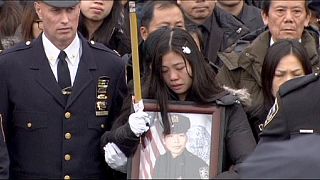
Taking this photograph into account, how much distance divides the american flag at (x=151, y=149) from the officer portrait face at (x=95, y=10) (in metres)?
1.94

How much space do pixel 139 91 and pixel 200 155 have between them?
446 mm

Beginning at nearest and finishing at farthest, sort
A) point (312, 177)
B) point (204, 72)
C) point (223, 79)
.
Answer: point (312, 177), point (204, 72), point (223, 79)

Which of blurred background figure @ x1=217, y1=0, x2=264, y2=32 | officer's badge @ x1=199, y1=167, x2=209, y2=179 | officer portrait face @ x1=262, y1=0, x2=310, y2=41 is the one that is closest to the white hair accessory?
officer's badge @ x1=199, y1=167, x2=209, y2=179

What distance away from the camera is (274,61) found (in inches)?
191

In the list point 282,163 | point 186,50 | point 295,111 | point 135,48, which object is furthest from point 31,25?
point 282,163

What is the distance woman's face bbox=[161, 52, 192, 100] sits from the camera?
4348 mm

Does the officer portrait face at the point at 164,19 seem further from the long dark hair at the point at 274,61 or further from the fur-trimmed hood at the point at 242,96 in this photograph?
the fur-trimmed hood at the point at 242,96

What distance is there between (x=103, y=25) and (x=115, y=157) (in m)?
1.93

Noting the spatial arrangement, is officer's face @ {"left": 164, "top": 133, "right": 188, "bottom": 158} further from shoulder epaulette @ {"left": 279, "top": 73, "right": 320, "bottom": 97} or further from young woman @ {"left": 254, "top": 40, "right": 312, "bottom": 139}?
young woman @ {"left": 254, "top": 40, "right": 312, "bottom": 139}

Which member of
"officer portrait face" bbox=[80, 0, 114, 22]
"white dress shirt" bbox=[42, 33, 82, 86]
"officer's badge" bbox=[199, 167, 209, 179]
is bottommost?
"officer's badge" bbox=[199, 167, 209, 179]

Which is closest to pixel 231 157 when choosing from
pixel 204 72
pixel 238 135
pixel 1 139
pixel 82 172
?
pixel 238 135

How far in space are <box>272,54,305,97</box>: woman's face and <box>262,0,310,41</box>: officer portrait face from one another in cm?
56

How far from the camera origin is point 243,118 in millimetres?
4246

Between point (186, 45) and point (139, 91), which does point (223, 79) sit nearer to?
point (186, 45)
